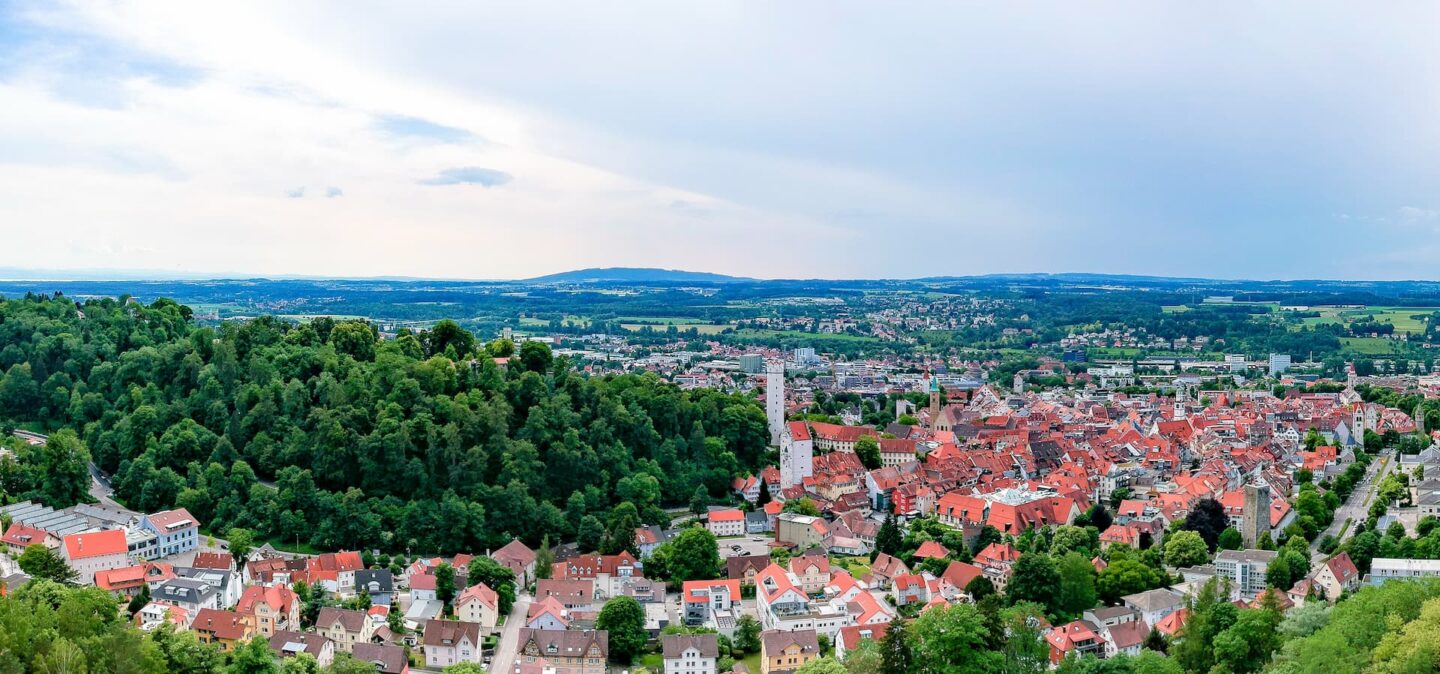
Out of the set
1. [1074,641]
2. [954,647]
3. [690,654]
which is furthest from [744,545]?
[954,647]

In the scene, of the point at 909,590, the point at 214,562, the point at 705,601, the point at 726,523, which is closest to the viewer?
the point at 705,601

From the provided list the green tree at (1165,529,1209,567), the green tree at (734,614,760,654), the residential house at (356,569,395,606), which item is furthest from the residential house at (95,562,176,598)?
the green tree at (1165,529,1209,567)

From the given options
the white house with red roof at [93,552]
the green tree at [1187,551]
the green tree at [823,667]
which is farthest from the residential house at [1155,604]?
the white house with red roof at [93,552]

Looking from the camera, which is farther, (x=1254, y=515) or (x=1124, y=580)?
(x=1254, y=515)

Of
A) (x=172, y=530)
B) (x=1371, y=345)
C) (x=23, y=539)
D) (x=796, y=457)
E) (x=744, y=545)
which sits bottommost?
(x=744, y=545)

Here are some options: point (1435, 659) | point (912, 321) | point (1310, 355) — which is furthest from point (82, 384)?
point (912, 321)

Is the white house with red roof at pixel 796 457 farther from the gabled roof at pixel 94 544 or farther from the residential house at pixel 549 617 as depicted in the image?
the gabled roof at pixel 94 544

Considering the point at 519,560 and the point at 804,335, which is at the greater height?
the point at 804,335

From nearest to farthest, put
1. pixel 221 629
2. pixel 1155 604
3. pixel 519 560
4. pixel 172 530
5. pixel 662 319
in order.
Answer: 1. pixel 221 629
2. pixel 1155 604
3. pixel 519 560
4. pixel 172 530
5. pixel 662 319

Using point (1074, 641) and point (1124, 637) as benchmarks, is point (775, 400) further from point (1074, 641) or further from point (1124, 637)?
point (1124, 637)
